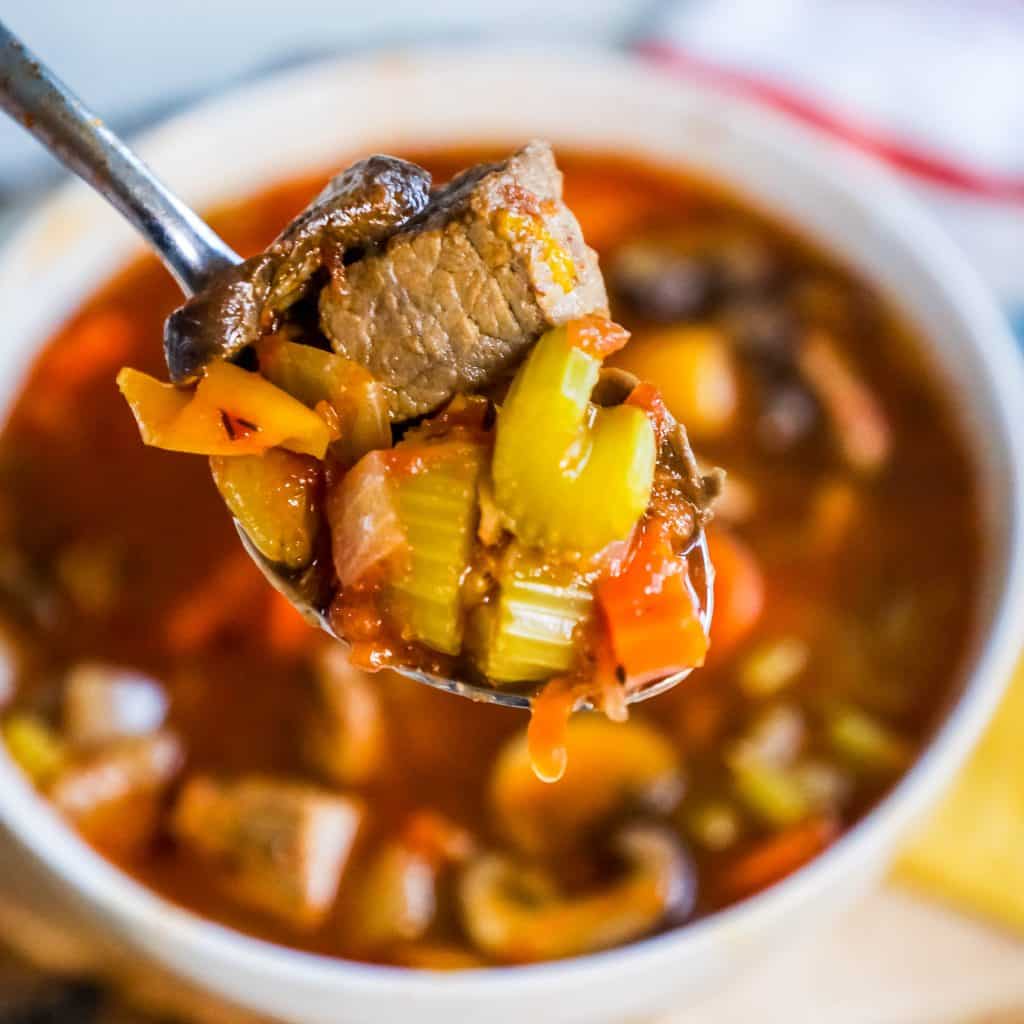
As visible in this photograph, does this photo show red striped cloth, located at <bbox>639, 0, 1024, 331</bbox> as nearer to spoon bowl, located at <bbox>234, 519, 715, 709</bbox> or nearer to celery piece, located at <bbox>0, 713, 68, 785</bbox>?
spoon bowl, located at <bbox>234, 519, 715, 709</bbox>

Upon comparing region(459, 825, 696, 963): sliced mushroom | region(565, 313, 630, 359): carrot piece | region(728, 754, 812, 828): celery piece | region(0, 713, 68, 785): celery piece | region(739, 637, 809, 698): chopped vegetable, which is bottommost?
region(728, 754, 812, 828): celery piece

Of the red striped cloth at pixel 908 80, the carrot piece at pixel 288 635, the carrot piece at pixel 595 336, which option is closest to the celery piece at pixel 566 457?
the carrot piece at pixel 595 336

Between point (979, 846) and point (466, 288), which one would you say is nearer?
point (466, 288)

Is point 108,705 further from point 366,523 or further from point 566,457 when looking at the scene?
point 566,457

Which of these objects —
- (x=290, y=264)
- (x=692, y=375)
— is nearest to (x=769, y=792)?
(x=692, y=375)

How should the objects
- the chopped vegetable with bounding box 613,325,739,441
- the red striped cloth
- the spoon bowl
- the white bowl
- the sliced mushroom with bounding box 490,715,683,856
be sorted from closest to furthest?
the spoon bowl
the white bowl
the sliced mushroom with bounding box 490,715,683,856
the chopped vegetable with bounding box 613,325,739,441
the red striped cloth

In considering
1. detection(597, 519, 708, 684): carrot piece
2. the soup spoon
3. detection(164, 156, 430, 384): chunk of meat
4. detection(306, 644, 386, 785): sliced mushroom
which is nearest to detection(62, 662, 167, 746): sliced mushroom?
detection(306, 644, 386, 785): sliced mushroom
